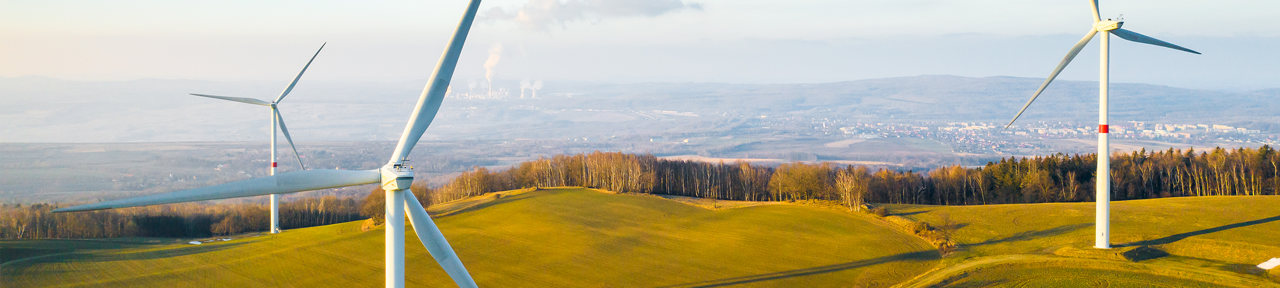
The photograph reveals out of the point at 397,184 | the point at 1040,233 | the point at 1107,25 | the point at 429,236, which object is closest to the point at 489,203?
the point at 429,236

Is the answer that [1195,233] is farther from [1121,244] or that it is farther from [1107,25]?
[1107,25]

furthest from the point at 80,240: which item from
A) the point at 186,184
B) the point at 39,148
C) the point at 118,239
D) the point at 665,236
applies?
the point at 39,148

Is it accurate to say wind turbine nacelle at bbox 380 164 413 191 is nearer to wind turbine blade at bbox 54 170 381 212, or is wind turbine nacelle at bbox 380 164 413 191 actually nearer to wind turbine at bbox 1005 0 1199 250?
wind turbine blade at bbox 54 170 381 212

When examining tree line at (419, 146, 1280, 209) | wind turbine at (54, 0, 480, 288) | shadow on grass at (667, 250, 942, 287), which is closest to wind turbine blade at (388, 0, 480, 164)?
wind turbine at (54, 0, 480, 288)

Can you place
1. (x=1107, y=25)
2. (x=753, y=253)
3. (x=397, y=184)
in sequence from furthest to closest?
(x=753, y=253) → (x=1107, y=25) → (x=397, y=184)

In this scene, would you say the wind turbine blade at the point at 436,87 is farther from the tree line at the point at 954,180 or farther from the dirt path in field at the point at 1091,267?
the tree line at the point at 954,180

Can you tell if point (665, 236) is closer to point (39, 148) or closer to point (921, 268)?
point (921, 268)
